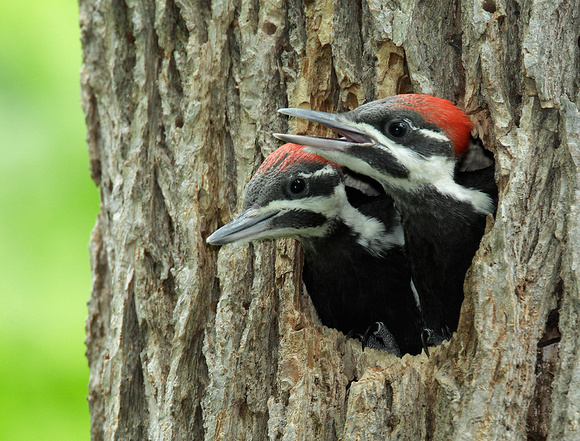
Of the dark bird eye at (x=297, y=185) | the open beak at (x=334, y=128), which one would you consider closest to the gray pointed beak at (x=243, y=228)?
the dark bird eye at (x=297, y=185)

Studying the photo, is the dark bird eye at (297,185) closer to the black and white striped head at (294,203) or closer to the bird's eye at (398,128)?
the black and white striped head at (294,203)

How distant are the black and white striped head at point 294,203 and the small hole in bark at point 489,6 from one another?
102 centimetres

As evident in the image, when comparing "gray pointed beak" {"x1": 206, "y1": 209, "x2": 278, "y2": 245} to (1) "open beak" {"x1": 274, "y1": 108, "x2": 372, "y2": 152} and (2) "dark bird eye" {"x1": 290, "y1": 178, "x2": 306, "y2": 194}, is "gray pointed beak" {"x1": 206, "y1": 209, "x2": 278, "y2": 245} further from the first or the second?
(1) "open beak" {"x1": 274, "y1": 108, "x2": 372, "y2": 152}

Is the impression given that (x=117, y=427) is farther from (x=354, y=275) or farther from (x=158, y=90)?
(x=158, y=90)

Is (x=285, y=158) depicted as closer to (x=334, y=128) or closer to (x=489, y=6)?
(x=334, y=128)

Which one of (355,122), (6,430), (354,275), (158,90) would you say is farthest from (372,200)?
(6,430)

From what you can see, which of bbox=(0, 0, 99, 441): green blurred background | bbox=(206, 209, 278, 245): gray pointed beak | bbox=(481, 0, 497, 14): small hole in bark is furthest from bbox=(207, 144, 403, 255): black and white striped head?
bbox=(0, 0, 99, 441): green blurred background

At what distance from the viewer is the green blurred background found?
5.02 metres

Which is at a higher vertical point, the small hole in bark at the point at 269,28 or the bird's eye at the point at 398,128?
the small hole in bark at the point at 269,28

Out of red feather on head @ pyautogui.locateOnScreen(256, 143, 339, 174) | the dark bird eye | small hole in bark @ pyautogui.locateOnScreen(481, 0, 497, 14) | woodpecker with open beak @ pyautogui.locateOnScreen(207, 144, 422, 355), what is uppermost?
small hole in bark @ pyautogui.locateOnScreen(481, 0, 497, 14)

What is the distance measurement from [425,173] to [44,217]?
10.9ft

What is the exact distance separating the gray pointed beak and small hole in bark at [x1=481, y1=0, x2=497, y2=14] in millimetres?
1302

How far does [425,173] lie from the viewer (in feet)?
10.7

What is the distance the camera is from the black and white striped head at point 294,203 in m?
3.27
